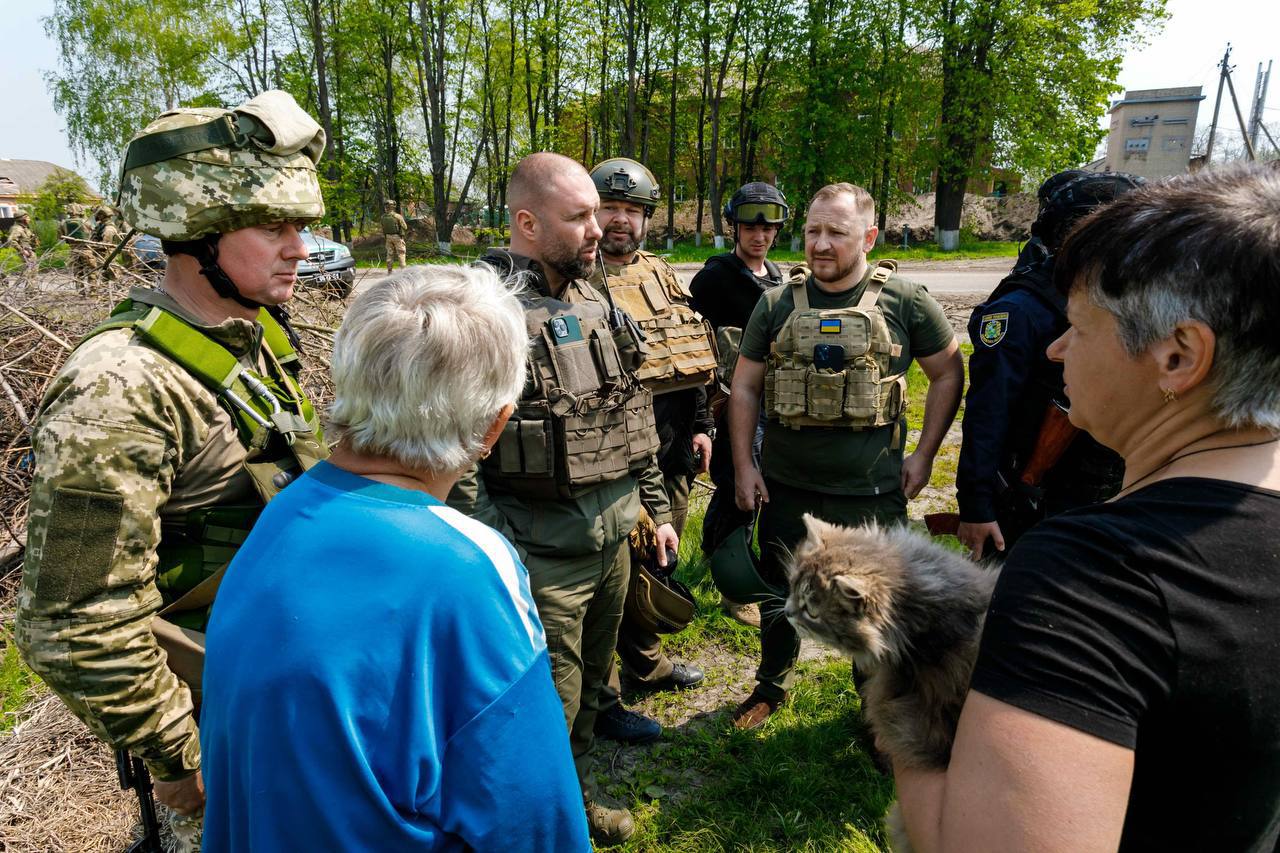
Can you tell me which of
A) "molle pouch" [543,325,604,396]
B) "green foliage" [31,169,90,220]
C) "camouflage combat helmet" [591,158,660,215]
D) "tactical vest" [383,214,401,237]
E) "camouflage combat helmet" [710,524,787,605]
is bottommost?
"camouflage combat helmet" [710,524,787,605]

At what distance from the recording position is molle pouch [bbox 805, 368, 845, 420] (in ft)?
11.6

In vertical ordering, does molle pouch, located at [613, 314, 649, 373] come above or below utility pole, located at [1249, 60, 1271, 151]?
below

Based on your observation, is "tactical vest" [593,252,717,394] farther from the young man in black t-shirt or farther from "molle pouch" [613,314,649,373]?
"molle pouch" [613,314,649,373]

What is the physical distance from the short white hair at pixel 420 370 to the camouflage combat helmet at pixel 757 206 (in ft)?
14.0

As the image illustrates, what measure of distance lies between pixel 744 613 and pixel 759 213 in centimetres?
292

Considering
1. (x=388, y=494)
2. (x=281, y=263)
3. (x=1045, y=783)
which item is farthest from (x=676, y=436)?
(x=1045, y=783)

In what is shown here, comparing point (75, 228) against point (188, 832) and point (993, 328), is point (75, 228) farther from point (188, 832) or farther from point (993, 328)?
point (993, 328)

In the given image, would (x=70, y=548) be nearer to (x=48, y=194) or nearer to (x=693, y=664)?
(x=693, y=664)

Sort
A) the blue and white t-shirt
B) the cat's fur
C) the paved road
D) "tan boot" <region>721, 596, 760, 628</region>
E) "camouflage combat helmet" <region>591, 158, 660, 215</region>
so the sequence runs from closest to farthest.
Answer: the blue and white t-shirt → the cat's fur → "camouflage combat helmet" <region>591, 158, 660, 215</region> → "tan boot" <region>721, 596, 760, 628</region> → the paved road

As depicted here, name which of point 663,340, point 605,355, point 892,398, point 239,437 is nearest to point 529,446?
point 605,355

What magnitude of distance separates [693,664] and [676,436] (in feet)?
4.71

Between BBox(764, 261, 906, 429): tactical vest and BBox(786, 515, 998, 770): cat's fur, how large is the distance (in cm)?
120

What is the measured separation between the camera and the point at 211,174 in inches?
86.3

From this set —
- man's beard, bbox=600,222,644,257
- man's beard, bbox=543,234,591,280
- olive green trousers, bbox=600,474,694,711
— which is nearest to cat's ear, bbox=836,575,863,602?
man's beard, bbox=543,234,591,280
